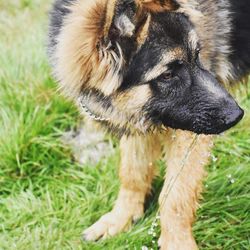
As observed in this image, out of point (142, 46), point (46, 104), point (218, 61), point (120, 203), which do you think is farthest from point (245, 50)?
point (46, 104)

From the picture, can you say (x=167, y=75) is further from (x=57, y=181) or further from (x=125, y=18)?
(x=57, y=181)

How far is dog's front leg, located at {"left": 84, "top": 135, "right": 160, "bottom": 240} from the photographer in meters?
3.84

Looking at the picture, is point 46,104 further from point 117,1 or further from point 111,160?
point 117,1

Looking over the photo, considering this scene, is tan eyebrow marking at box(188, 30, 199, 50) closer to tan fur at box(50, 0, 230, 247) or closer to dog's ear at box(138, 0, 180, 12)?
tan fur at box(50, 0, 230, 247)

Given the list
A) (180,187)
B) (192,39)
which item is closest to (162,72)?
(192,39)

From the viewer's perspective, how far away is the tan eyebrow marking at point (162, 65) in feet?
10.1

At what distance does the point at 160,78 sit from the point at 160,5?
15.6 inches

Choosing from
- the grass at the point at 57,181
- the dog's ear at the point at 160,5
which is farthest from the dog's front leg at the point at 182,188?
the dog's ear at the point at 160,5

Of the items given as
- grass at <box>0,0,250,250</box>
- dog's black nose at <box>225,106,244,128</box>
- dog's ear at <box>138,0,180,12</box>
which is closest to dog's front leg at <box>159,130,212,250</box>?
grass at <box>0,0,250,250</box>

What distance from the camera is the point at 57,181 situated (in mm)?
4234

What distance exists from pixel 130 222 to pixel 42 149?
0.94m

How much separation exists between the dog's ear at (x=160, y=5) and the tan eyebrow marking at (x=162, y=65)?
0.23 meters

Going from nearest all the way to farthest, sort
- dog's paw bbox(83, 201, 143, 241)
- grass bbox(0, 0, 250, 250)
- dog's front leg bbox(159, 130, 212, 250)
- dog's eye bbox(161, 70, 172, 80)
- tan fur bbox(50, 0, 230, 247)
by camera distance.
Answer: tan fur bbox(50, 0, 230, 247) → dog's eye bbox(161, 70, 172, 80) → dog's front leg bbox(159, 130, 212, 250) → grass bbox(0, 0, 250, 250) → dog's paw bbox(83, 201, 143, 241)

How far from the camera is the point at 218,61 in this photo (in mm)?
3635
